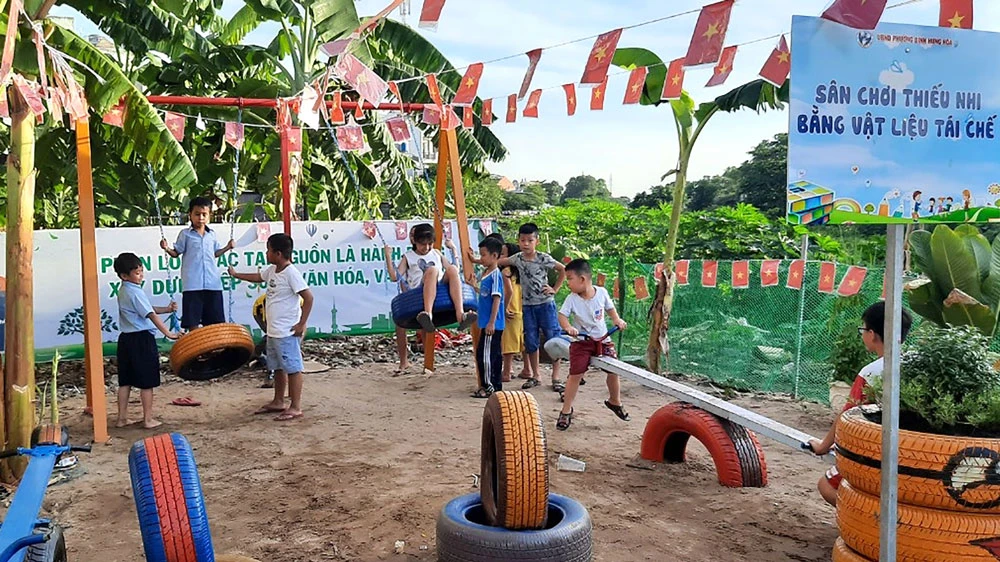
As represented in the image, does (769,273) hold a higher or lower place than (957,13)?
lower

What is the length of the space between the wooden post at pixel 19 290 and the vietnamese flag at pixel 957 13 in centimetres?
598

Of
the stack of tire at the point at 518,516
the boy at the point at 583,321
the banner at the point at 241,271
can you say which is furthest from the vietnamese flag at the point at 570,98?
the stack of tire at the point at 518,516

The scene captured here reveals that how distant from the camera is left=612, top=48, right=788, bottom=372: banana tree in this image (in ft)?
30.3

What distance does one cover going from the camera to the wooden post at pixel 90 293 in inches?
278

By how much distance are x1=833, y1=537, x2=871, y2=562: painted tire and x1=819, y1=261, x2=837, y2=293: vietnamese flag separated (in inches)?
189

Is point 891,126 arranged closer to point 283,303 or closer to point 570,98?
point 283,303

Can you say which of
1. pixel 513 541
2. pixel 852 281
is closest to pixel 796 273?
pixel 852 281

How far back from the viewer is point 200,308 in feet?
31.0

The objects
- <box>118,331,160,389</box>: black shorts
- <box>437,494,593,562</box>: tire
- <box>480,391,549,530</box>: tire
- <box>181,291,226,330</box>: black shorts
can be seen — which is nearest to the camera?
<box>437,494,593,562</box>: tire

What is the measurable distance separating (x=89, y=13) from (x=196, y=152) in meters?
4.74

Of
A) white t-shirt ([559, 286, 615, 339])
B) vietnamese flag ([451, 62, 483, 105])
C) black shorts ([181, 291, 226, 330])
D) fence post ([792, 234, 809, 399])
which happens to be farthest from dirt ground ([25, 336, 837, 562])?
vietnamese flag ([451, 62, 483, 105])

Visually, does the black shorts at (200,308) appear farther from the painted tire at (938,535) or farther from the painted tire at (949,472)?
the painted tire at (949,472)

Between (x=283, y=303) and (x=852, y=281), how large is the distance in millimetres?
5380

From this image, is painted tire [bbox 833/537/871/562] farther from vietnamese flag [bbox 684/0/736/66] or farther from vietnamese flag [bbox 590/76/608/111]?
vietnamese flag [bbox 590/76/608/111]
